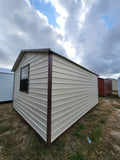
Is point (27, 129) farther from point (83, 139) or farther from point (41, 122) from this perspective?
point (83, 139)

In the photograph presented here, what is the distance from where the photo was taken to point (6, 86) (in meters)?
5.58

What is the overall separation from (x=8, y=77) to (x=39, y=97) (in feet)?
18.6

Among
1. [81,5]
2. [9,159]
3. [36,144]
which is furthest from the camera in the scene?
[81,5]

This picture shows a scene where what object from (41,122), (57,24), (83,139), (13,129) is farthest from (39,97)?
(57,24)

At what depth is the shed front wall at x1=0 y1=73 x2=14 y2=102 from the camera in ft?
17.5

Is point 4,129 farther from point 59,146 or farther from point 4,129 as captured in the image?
point 59,146

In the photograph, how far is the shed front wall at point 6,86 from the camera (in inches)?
211

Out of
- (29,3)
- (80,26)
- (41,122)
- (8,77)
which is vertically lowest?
(41,122)

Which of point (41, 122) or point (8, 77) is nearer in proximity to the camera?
point (41, 122)

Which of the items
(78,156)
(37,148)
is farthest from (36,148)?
(78,156)

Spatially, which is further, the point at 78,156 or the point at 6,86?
the point at 6,86

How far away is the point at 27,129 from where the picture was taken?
2230 millimetres

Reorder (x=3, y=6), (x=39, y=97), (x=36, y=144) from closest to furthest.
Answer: (x=36, y=144)
(x=39, y=97)
(x=3, y=6)

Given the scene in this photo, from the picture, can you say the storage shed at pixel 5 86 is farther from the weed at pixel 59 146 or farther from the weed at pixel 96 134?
the weed at pixel 96 134
